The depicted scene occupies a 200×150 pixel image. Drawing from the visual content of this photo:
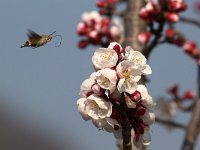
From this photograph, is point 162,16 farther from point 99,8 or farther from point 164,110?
point 164,110

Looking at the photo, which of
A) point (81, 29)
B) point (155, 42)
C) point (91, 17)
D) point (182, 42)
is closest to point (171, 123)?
point (182, 42)

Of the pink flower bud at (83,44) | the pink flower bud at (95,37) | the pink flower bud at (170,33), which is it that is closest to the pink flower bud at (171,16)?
the pink flower bud at (170,33)

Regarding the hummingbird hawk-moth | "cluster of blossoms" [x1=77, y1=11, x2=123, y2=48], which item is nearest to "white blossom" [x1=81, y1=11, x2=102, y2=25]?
"cluster of blossoms" [x1=77, y1=11, x2=123, y2=48]

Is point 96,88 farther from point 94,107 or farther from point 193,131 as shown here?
point 193,131

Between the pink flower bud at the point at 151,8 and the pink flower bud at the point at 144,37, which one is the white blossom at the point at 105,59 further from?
the pink flower bud at the point at 151,8

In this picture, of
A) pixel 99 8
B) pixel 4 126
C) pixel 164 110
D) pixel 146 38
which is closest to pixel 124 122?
pixel 146 38

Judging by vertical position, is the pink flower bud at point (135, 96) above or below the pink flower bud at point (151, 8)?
above
